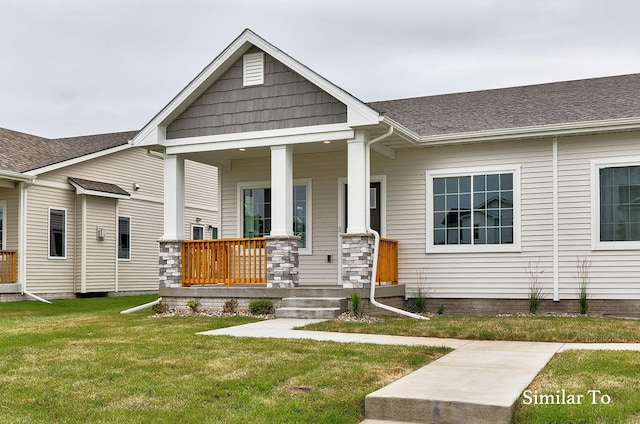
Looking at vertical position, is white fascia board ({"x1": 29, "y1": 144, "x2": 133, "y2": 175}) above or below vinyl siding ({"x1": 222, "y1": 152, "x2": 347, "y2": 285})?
above

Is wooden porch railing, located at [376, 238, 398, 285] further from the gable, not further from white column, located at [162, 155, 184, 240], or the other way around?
white column, located at [162, 155, 184, 240]

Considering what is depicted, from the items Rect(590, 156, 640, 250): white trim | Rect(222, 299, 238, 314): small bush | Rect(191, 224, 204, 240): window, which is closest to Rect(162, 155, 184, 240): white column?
Rect(222, 299, 238, 314): small bush

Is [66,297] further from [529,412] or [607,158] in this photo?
[529,412]

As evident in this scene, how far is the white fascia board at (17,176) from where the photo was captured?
16.8 m

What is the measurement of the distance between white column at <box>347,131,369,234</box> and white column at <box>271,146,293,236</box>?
1132mm

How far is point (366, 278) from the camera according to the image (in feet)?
37.2

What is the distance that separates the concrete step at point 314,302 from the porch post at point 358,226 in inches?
16.6

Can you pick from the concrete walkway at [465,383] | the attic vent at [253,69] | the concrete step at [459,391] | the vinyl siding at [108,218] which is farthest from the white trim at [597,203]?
the vinyl siding at [108,218]

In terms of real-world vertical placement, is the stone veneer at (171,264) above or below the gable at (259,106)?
below

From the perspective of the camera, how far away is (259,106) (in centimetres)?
1219

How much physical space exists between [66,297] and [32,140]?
5149 mm

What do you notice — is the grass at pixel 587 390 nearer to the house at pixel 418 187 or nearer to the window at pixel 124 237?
the house at pixel 418 187

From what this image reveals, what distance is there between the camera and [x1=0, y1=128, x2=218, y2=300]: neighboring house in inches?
706

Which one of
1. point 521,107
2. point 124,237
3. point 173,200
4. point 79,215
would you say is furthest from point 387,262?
point 124,237
